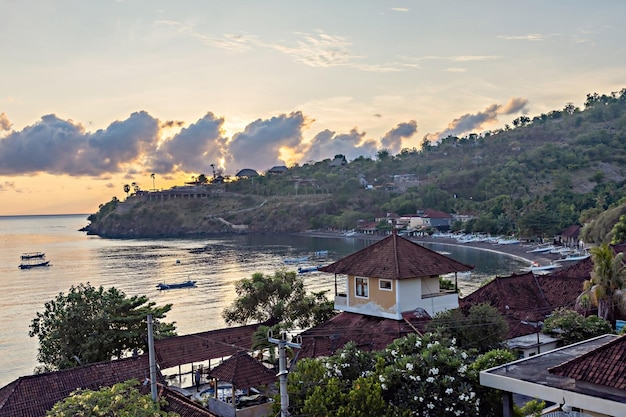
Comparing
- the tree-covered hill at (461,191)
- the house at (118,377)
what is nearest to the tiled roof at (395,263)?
the house at (118,377)

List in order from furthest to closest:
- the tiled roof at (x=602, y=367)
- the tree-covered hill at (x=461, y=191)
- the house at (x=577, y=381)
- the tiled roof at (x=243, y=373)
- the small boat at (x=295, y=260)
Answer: the tree-covered hill at (x=461, y=191) → the small boat at (x=295, y=260) → the tiled roof at (x=243, y=373) → the tiled roof at (x=602, y=367) → the house at (x=577, y=381)

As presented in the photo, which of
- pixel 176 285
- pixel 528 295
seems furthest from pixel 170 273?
pixel 528 295

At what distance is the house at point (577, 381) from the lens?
1101 centimetres

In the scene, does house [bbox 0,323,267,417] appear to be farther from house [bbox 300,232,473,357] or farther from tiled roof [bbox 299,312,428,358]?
house [bbox 300,232,473,357]

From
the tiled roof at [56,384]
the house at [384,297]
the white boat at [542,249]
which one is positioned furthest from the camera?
the white boat at [542,249]

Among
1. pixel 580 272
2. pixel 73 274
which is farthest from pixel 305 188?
pixel 580 272

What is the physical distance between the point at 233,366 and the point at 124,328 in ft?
32.0

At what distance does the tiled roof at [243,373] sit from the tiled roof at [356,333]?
1688 mm

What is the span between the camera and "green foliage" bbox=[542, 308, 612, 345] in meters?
21.5

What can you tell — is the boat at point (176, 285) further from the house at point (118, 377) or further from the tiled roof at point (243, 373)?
the tiled roof at point (243, 373)

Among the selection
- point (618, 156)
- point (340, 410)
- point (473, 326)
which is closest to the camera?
point (340, 410)

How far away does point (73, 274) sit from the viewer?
88.1 metres

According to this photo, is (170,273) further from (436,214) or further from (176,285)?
(436,214)

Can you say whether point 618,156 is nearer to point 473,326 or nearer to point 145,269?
point 145,269
